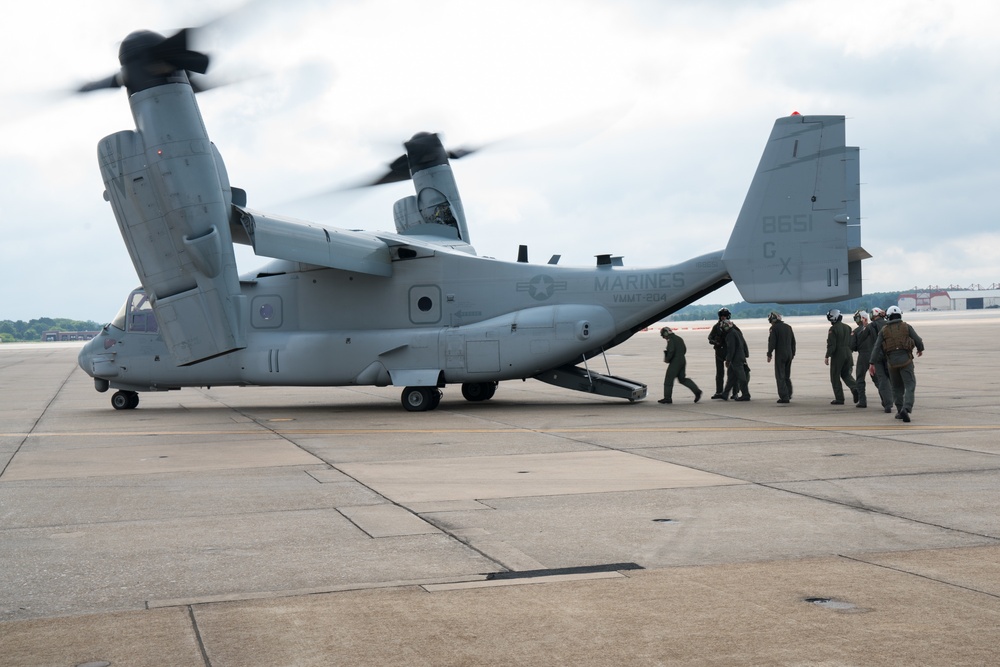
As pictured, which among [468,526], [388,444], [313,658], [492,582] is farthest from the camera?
[388,444]

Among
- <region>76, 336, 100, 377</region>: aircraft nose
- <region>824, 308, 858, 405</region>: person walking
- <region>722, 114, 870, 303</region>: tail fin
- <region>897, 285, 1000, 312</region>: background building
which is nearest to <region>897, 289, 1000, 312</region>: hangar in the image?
<region>897, 285, 1000, 312</region>: background building

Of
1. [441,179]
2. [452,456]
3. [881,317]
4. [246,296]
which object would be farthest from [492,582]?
[441,179]

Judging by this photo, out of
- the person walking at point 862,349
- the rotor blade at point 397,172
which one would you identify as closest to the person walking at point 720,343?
the person walking at point 862,349

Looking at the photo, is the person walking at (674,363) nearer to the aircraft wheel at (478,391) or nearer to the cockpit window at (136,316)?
the aircraft wheel at (478,391)

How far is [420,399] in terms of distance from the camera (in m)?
19.5

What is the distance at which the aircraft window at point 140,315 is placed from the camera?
70.5 feet

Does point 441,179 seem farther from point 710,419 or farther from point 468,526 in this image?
point 468,526

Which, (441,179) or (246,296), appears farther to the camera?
(441,179)

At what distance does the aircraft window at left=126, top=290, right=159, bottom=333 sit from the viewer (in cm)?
2148

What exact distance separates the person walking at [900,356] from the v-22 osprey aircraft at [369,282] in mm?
2060

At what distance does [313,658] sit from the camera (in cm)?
500

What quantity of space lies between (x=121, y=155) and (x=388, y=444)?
7.56 metres

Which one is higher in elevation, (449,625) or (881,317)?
(881,317)

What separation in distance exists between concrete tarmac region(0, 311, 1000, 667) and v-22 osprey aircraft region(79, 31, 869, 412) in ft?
11.1
